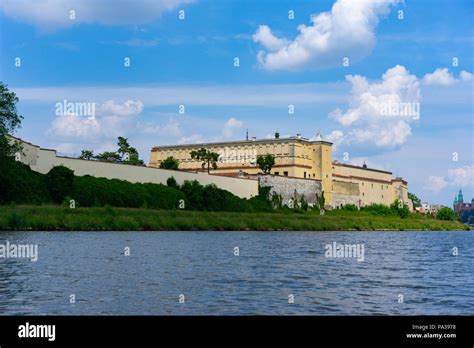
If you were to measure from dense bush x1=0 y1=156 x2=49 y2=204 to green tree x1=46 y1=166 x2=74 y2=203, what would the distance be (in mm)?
672

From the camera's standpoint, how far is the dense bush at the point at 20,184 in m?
63.1

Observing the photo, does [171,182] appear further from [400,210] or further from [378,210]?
[400,210]

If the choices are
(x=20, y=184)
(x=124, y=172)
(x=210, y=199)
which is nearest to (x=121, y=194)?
(x=124, y=172)

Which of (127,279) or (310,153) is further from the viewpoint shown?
(310,153)

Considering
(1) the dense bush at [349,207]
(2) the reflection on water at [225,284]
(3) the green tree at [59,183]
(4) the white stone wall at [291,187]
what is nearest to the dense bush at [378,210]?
(1) the dense bush at [349,207]

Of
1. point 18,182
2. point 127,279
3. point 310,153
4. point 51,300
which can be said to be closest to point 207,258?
point 127,279

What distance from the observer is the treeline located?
214ft

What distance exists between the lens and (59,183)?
7056cm

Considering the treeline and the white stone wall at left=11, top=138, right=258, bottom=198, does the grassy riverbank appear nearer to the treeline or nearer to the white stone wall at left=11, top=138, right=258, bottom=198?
the treeline
